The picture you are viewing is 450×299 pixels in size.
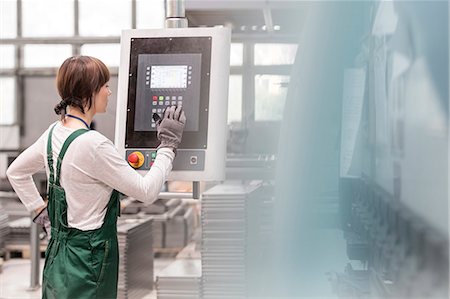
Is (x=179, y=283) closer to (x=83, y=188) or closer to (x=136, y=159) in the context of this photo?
(x=136, y=159)

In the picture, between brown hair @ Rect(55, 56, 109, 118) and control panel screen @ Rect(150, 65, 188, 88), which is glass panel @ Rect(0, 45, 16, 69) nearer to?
control panel screen @ Rect(150, 65, 188, 88)

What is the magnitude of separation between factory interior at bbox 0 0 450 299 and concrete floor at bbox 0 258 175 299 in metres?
1.61

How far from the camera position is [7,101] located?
732cm

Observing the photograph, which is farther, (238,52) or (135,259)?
(135,259)

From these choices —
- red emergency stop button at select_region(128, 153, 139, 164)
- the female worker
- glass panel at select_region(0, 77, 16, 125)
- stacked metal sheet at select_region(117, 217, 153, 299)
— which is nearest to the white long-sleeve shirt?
the female worker

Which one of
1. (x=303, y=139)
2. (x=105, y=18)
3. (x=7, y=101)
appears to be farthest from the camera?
(x=105, y=18)

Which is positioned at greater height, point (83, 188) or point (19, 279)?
point (83, 188)

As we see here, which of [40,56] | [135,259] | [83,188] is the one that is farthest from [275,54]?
[40,56]

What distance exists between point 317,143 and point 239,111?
404 millimetres

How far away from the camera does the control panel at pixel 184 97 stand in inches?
101

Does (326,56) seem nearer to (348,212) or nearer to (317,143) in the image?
(317,143)

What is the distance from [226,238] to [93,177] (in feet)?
3.47

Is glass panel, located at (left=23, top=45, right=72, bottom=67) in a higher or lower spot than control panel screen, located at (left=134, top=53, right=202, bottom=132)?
higher

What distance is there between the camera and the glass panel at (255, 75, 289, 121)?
2.90m
